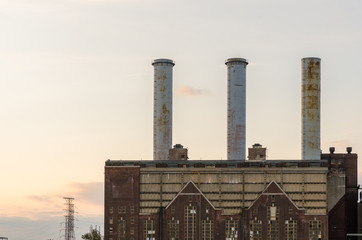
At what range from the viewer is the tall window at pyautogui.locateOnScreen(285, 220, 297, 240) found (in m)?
105

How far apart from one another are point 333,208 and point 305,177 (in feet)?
28.6

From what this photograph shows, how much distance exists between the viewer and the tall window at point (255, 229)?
105625 mm

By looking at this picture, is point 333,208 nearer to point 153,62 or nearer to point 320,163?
point 320,163

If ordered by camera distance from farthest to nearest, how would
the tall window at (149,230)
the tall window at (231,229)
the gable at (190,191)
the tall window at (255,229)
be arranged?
the tall window at (149,230), the gable at (190,191), the tall window at (231,229), the tall window at (255,229)

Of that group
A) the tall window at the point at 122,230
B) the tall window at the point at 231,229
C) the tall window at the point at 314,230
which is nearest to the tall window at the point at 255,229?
the tall window at the point at 231,229

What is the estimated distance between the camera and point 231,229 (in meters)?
107

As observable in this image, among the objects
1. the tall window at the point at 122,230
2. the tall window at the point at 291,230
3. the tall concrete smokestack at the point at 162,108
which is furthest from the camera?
the tall concrete smokestack at the point at 162,108

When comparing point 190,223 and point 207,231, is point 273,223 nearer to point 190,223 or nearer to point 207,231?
point 207,231

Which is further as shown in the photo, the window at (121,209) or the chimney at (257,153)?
the chimney at (257,153)

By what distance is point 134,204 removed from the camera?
356 feet

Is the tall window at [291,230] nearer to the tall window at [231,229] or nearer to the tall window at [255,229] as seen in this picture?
A: the tall window at [255,229]

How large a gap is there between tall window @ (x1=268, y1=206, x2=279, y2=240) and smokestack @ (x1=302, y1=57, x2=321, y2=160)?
1402 cm

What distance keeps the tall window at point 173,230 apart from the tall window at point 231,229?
25.8 ft

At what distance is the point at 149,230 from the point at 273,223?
19.9 metres
